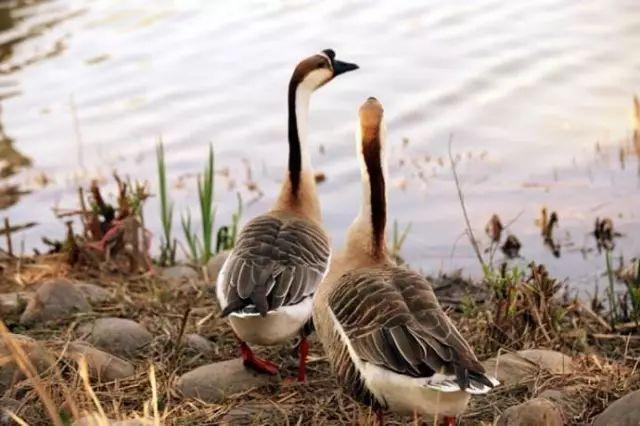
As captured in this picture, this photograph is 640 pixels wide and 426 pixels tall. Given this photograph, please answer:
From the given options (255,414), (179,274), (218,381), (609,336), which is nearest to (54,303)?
(179,274)

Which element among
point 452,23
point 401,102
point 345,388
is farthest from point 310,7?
point 345,388

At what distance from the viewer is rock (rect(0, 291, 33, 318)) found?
6535mm

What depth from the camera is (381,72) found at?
1107 centimetres

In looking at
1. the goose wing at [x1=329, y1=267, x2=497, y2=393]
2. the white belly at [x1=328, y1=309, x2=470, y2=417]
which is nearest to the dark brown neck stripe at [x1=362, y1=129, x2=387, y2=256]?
the goose wing at [x1=329, y1=267, x2=497, y2=393]

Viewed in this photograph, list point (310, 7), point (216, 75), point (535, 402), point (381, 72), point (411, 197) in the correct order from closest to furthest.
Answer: point (535, 402) → point (411, 197) → point (381, 72) → point (216, 75) → point (310, 7)

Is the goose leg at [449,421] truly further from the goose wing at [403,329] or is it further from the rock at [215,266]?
the rock at [215,266]

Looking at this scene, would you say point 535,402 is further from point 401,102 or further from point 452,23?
point 452,23

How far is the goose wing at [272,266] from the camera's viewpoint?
5.23 m

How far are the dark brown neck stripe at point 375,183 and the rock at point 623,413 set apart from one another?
1.19 meters

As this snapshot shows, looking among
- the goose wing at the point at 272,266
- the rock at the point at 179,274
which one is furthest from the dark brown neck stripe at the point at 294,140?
the rock at the point at 179,274

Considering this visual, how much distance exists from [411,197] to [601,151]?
1.66 metres

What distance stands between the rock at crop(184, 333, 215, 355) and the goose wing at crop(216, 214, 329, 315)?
1.73 ft

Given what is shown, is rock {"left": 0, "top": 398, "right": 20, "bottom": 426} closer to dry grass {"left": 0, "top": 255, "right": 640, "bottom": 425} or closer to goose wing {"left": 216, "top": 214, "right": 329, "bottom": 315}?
dry grass {"left": 0, "top": 255, "right": 640, "bottom": 425}

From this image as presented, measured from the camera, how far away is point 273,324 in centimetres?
530
